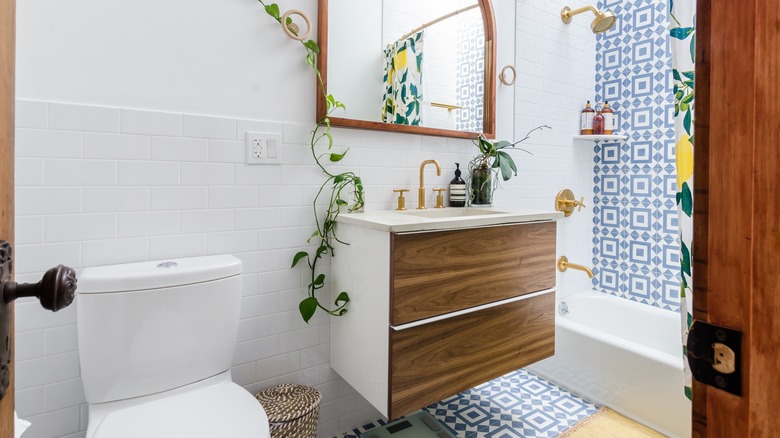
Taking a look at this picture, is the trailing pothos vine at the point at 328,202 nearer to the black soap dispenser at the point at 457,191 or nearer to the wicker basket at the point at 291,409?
the wicker basket at the point at 291,409

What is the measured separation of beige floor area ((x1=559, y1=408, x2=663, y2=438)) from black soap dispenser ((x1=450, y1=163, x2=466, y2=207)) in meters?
1.13

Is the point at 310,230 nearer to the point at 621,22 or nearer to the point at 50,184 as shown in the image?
the point at 50,184

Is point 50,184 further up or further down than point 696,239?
further up

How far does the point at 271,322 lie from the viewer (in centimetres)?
154

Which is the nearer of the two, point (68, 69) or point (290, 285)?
point (68, 69)

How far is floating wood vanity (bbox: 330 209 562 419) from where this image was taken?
1.30 m

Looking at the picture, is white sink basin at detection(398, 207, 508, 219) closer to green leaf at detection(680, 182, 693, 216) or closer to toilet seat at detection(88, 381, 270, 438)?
green leaf at detection(680, 182, 693, 216)

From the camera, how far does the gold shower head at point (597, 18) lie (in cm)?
224

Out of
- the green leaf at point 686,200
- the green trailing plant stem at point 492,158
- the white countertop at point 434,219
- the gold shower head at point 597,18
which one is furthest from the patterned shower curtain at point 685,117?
the gold shower head at point 597,18

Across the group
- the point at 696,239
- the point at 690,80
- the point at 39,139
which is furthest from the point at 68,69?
the point at 690,80

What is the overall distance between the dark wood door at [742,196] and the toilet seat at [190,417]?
0.98 meters

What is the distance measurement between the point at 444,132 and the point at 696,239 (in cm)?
157

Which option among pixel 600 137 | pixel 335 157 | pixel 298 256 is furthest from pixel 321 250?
pixel 600 137

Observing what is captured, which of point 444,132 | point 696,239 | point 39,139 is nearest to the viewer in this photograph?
point 696,239
